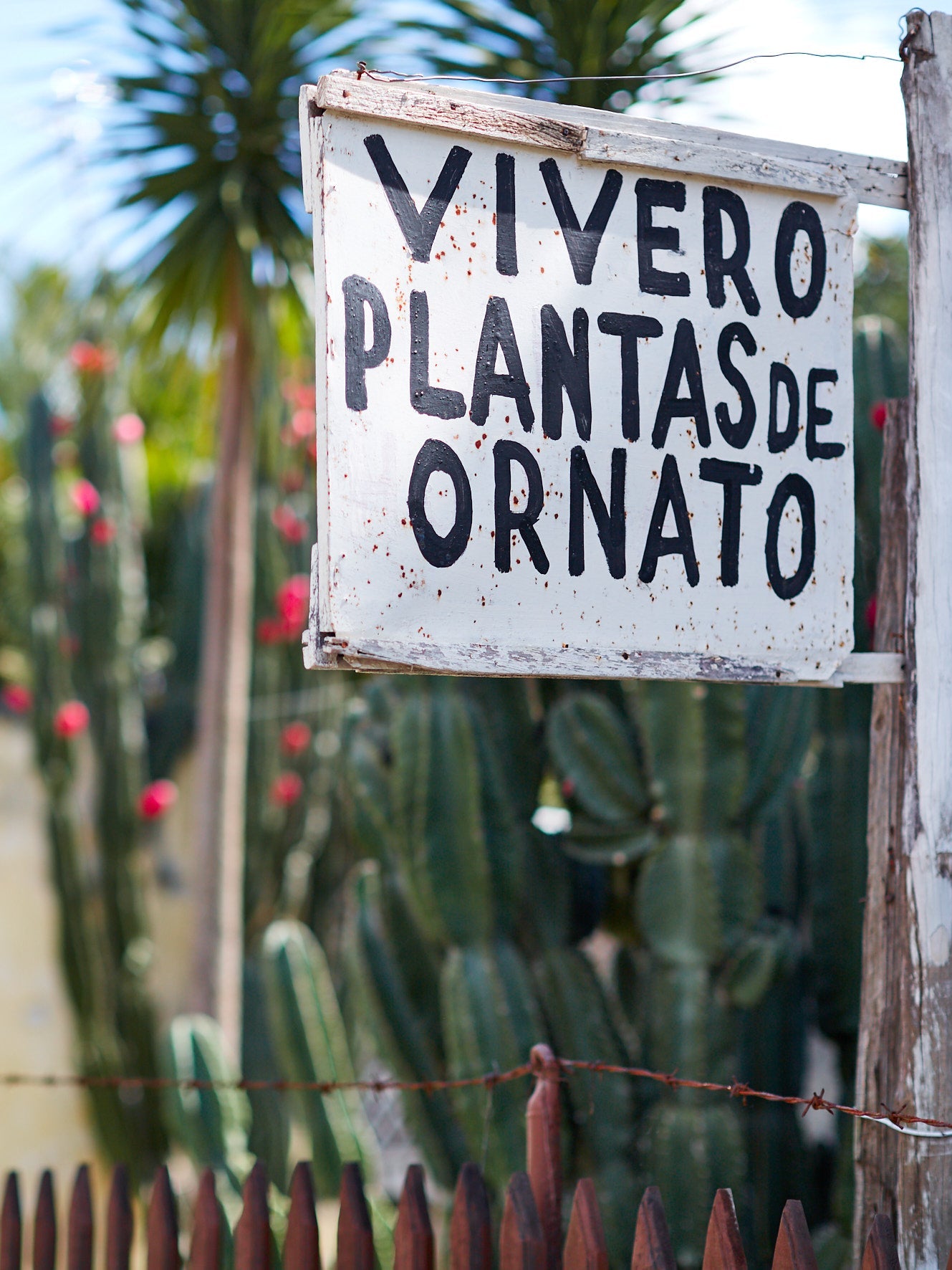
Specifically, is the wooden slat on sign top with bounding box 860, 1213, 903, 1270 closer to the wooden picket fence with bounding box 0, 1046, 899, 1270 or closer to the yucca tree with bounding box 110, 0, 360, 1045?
the wooden picket fence with bounding box 0, 1046, 899, 1270

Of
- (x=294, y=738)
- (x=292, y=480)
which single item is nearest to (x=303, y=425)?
(x=292, y=480)

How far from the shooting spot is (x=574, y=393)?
A: 173 centimetres

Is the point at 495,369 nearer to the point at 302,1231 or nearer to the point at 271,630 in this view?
the point at 302,1231

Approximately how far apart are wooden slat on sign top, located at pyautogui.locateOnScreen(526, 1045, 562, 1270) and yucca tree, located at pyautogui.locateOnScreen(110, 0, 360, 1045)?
10.5 ft

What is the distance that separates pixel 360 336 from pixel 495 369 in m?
0.20

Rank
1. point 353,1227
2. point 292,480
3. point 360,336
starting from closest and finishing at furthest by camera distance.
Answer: point 360,336 < point 353,1227 < point 292,480

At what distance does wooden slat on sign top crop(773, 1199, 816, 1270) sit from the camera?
5.38 feet

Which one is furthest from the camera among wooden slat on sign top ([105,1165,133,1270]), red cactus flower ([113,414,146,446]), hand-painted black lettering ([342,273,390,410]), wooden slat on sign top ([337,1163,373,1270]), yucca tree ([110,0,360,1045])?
red cactus flower ([113,414,146,446])

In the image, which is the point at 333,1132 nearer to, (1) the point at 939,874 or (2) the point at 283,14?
(1) the point at 939,874

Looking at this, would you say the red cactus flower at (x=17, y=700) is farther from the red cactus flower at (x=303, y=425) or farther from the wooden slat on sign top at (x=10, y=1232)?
the wooden slat on sign top at (x=10, y=1232)

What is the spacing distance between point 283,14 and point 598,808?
3.47 m

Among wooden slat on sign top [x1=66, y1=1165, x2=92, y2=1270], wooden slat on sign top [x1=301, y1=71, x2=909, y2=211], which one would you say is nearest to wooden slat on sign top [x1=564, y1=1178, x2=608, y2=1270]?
wooden slat on sign top [x1=66, y1=1165, x2=92, y2=1270]

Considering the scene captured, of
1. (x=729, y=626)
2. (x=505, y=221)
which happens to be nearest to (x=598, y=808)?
(x=729, y=626)

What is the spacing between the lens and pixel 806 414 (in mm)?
1874
